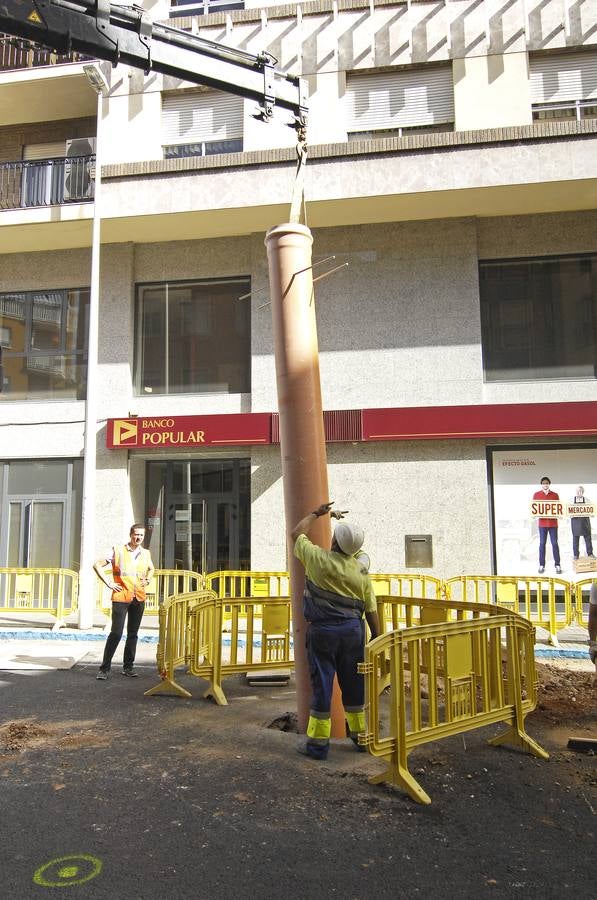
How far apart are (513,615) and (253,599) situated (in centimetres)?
303

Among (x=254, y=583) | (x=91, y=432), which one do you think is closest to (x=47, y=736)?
(x=254, y=583)

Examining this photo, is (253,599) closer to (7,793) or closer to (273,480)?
(7,793)

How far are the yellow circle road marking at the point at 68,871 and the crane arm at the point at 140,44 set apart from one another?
21.1ft

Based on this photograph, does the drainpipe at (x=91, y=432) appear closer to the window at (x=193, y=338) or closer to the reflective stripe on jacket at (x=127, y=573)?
the window at (x=193, y=338)

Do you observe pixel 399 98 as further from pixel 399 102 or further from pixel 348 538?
pixel 348 538

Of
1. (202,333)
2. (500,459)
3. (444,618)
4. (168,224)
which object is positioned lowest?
(444,618)

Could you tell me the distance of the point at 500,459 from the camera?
44.9 feet

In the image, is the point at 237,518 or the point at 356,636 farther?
the point at 237,518

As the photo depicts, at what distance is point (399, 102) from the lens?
14.0 metres

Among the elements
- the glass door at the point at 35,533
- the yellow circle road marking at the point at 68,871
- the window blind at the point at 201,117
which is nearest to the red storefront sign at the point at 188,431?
the glass door at the point at 35,533

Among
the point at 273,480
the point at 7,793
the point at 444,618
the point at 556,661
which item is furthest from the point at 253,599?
the point at 273,480

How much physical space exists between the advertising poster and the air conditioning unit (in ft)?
31.6

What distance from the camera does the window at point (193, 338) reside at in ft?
49.2

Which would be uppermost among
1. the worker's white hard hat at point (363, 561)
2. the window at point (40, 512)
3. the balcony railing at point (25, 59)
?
the balcony railing at point (25, 59)
